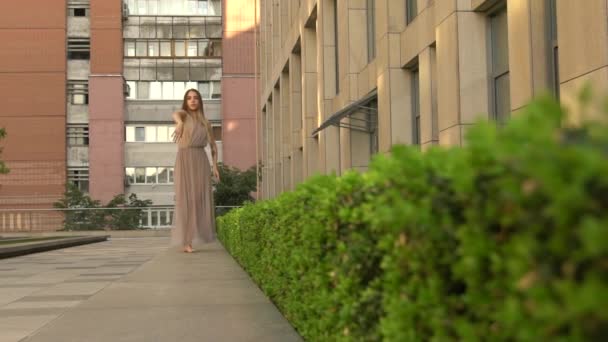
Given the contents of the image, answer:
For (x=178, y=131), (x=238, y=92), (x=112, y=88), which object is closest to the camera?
(x=178, y=131)

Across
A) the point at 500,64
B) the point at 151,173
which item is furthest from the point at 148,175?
the point at 500,64

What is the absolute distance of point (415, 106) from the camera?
1317 centimetres

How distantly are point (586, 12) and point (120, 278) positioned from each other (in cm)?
575

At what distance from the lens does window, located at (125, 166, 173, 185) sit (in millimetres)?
47125

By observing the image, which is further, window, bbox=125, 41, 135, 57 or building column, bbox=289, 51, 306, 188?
window, bbox=125, 41, 135, 57

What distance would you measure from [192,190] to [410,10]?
496 centimetres

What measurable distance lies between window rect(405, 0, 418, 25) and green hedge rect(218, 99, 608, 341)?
10828mm

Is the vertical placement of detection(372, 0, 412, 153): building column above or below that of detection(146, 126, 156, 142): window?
below

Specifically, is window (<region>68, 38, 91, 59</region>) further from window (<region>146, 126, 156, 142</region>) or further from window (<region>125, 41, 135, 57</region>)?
window (<region>146, 126, 156, 142</region>)

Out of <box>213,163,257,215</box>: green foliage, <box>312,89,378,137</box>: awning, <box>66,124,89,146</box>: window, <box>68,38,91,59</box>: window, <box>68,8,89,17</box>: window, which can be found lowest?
<box>213,163,257,215</box>: green foliage

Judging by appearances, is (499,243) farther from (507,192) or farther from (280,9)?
(280,9)

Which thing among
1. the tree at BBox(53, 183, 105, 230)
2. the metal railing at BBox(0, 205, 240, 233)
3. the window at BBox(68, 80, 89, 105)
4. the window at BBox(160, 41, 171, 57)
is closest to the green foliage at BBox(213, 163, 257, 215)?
the metal railing at BBox(0, 205, 240, 233)

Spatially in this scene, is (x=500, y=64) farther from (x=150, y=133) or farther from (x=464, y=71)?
(x=150, y=133)

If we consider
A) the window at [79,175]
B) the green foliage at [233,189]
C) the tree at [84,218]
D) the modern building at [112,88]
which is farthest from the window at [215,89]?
the tree at [84,218]
